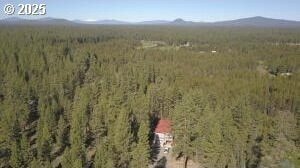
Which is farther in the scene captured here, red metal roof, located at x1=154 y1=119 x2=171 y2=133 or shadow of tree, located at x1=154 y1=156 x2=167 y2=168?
red metal roof, located at x1=154 y1=119 x2=171 y2=133

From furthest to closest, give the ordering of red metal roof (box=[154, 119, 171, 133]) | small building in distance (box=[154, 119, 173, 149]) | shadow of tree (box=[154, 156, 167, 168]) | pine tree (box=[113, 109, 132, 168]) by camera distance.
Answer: red metal roof (box=[154, 119, 171, 133])
small building in distance (box=[154, 119, 173, 149])
shadow of tree (box=[154, 156, 167, 168])
pine tree (box=[113, 109, 132, 168])

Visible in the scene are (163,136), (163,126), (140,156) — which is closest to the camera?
(140,156)

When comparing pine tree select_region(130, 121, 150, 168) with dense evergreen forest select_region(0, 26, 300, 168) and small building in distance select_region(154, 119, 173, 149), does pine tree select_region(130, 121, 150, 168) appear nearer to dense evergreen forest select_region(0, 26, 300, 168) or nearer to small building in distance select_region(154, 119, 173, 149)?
dense evergreen forest select_region(0, 26, 300, 168)

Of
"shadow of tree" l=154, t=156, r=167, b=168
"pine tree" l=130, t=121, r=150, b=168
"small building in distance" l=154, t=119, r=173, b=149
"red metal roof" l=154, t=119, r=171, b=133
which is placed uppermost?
"pine tree" l=130, t=121, r=150, b=168

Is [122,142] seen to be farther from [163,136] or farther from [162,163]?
[163,136]

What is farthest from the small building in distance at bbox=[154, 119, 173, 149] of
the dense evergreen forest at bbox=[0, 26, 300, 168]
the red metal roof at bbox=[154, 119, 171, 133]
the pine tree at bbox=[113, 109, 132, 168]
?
the pine tree at bbox=[113, 109, 132, 168]

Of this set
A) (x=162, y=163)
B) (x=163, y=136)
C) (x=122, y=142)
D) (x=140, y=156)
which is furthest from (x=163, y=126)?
(x=140, y=156)

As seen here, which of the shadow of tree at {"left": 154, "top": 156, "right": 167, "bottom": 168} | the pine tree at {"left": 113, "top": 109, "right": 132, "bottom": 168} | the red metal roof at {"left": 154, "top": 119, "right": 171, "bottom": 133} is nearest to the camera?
the pine tree at {"left": 113, "top": 109, "right": 132, "bottom": 168}

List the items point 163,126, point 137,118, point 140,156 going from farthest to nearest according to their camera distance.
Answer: point 163,126, point 137,118, point 140,156
